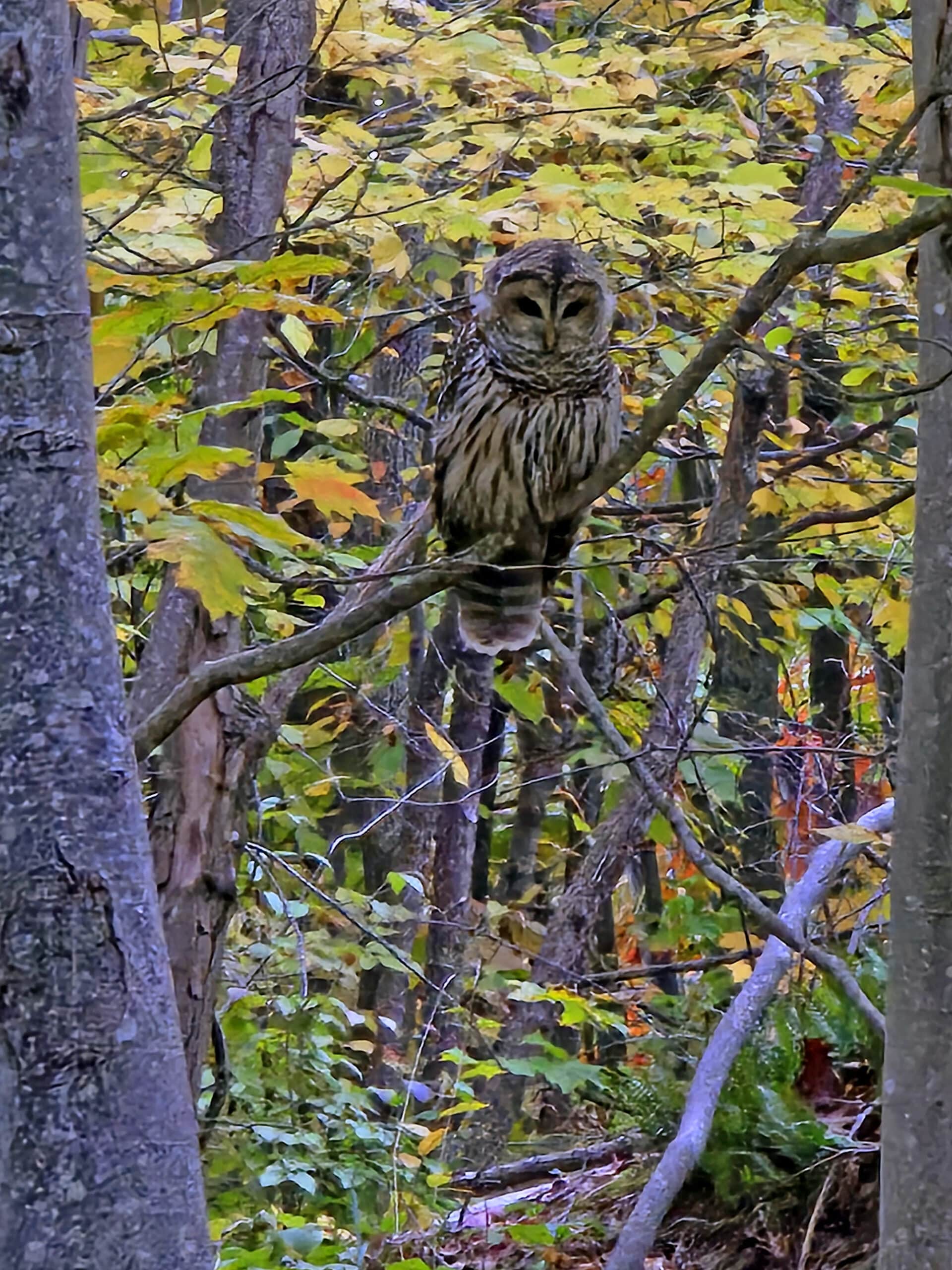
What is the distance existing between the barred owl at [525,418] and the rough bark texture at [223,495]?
636 mm

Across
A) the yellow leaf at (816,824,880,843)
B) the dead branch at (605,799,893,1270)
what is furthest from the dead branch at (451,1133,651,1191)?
the yellow leaf at (816,824,880,843)

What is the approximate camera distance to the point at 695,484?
6.94 meters

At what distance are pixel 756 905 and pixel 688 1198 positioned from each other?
98cm

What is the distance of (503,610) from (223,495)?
0.94m

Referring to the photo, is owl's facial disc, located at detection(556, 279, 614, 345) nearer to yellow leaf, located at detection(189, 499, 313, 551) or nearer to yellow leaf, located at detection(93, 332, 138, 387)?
yellow leaf, located at detection(93, 332, 138, 387)

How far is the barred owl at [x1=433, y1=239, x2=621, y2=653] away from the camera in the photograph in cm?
369

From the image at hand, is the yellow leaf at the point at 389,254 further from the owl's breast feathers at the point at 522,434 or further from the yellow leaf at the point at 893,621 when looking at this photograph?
the yellow leaf at the point at 893,621

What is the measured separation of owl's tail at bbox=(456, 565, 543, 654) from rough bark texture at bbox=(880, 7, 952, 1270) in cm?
159

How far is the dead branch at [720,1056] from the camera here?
3.50m

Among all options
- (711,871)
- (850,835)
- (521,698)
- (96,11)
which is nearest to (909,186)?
(850,835)

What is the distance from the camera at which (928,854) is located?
2242mm

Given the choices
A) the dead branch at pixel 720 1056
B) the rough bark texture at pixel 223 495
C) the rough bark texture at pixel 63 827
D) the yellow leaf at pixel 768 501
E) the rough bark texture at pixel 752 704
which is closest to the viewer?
the rough bark texture at pixel 63 827

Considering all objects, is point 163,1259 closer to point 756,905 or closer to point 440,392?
point 756,905

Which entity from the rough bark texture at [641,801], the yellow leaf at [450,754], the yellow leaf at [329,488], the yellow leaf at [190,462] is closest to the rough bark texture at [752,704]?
the rough bark texture at [641,801]
